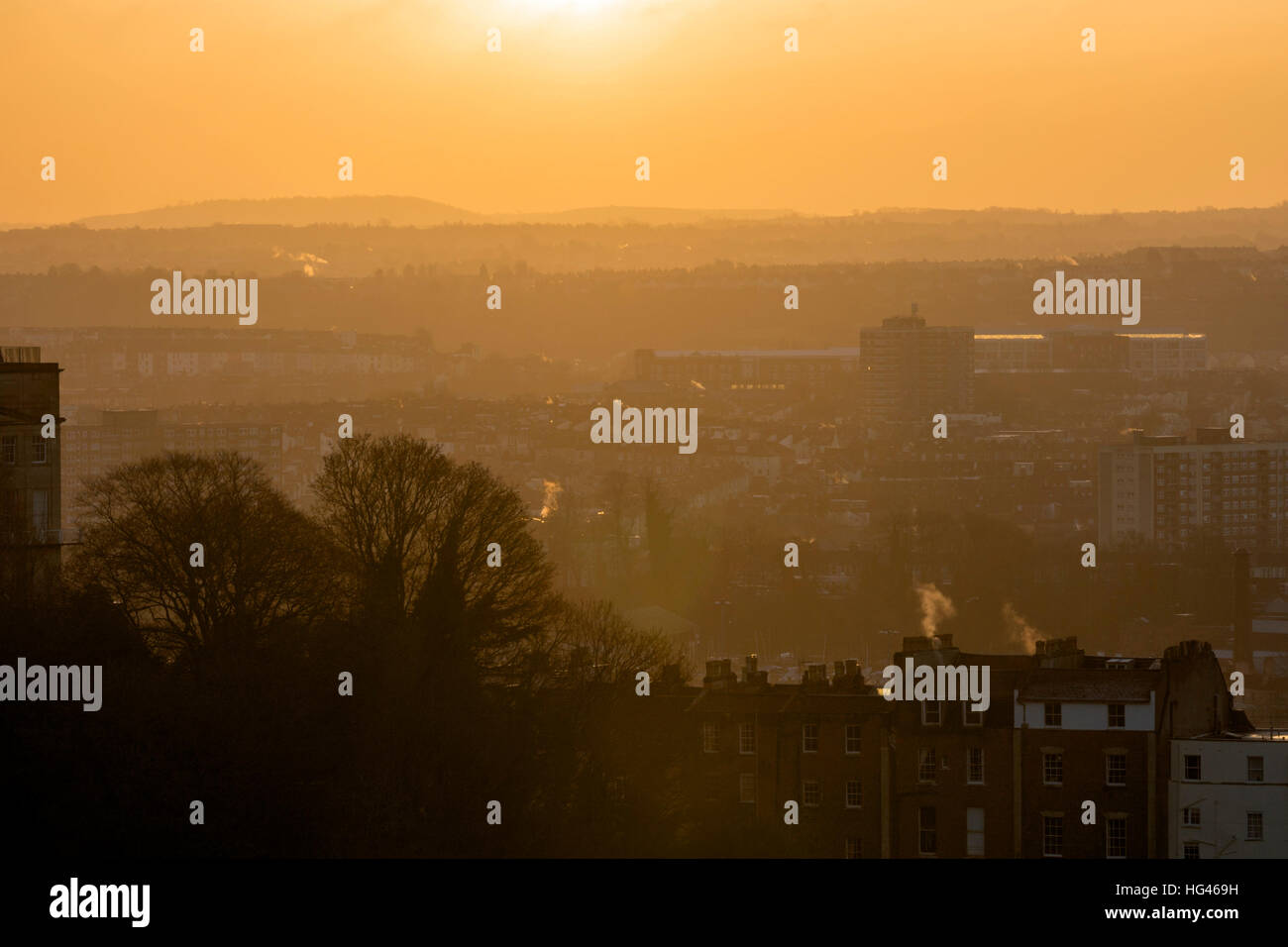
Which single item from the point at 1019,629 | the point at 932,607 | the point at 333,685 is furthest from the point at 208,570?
the point at 932,607

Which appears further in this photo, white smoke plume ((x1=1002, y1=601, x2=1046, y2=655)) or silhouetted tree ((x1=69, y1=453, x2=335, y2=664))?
white smoke plume ((x1=1002, y1=601, x2=1046, y2=655))

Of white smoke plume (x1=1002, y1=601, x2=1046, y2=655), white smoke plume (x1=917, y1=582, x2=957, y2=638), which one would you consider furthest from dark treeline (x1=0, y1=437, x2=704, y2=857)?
white smoke plume (x1=917, y1=582, x2=957, y2=638)

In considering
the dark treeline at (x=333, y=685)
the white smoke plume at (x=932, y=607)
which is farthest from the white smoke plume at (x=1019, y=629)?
the dark treeline at (x=333, y=685)

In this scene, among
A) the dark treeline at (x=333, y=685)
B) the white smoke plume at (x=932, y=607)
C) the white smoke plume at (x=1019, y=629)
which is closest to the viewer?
the dark treeline at (x=333, y=685)

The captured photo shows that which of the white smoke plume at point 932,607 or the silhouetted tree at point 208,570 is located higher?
the white smoke plume at point 932,607

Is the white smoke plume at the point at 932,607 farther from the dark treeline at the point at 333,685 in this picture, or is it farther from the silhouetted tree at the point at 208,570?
the silhouetted tree at the point at 208,570

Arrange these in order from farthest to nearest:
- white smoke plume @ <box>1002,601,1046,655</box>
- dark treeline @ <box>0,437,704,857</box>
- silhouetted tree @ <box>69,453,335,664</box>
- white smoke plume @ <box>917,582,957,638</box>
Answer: white smoke plume @ <box>917,582,957,638</box>
white smoke plume @ <box>1002,601,1046,655</box>
silhouetted tree @ <box>69,453,335,664</box>
dark treeline @ <box>0,437,704,857</box>

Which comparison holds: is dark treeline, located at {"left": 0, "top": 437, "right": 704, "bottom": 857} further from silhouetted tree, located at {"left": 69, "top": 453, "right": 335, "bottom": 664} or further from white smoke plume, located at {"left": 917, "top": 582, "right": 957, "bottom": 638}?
white smoke plume, located at {"left": 917, "top": 582, "right": 957, "bottom": 638}
